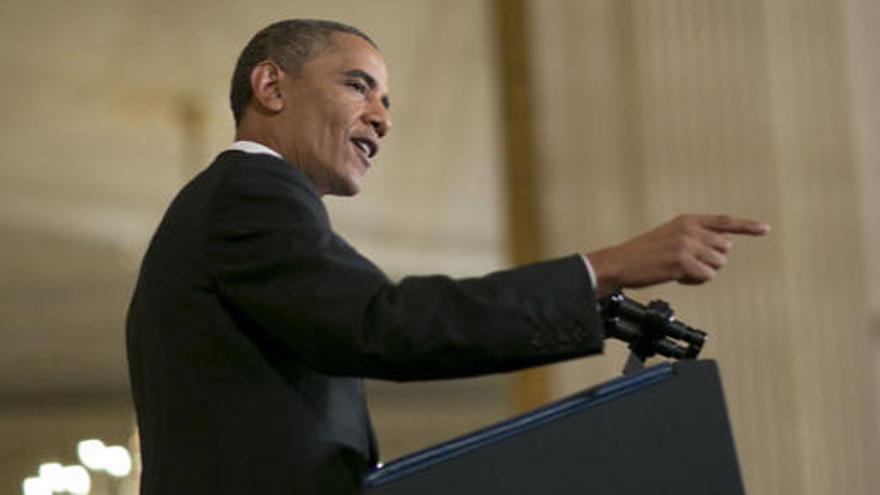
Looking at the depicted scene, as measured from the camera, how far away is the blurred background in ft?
20.1

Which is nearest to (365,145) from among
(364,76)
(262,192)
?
(364,76)

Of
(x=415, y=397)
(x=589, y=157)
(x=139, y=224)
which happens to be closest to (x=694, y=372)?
(x=589, y=157)

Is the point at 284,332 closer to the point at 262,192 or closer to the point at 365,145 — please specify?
the point at 262,192

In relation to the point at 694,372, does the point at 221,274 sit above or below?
above

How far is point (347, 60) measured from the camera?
279cm

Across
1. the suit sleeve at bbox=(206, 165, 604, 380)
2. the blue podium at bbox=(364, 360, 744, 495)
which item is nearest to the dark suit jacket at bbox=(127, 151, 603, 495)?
the suit sleeve at bbox=(206, 165, 604, 380)

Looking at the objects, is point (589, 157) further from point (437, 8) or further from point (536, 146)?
point (437, 8)

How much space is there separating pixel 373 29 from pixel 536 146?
4.61 ft

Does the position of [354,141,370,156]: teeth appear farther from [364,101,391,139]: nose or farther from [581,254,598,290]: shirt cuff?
[581,254,598,290]: shirt cuff

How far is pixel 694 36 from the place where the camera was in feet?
20.8

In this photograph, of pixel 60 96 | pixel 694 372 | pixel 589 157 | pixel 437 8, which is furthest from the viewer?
pixel 437 8

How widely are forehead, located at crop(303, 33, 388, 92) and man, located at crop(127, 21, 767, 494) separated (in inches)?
5.3

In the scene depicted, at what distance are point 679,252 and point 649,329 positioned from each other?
7.6 inches

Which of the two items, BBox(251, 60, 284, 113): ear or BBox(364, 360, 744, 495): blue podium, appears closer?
BBox(364, 360, 744, 495): blue podium
